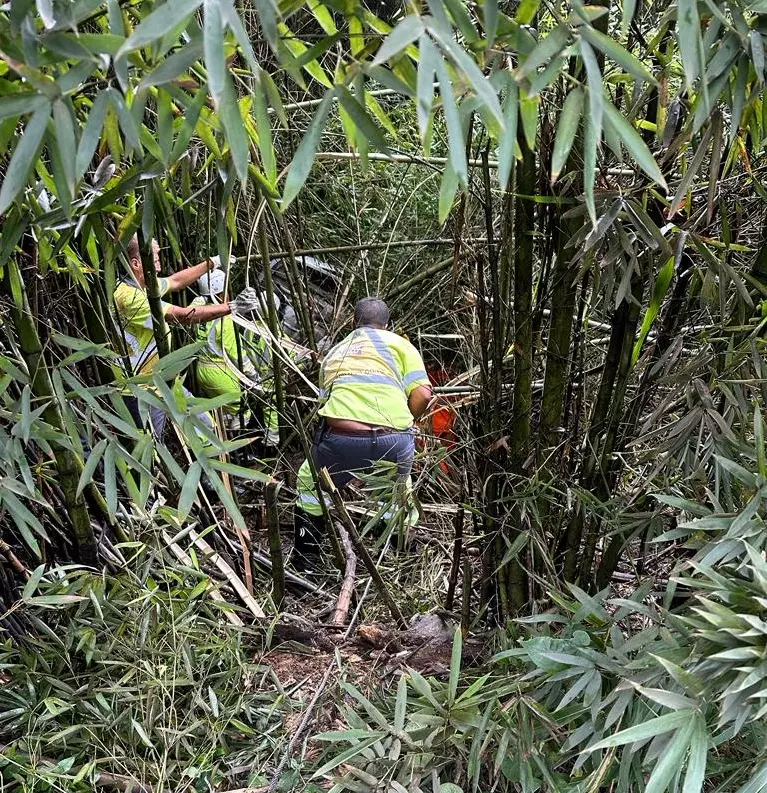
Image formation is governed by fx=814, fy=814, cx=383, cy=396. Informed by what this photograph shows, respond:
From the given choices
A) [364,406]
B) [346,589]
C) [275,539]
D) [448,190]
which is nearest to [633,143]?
[448,190]

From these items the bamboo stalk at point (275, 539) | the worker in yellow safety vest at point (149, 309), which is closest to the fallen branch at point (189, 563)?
the bamboo stalk at point (275, 539)

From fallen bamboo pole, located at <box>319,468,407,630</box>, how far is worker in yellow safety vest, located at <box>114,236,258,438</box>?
44 centimetres

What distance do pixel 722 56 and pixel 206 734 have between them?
1379mm

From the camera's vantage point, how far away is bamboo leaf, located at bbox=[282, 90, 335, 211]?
77 cm

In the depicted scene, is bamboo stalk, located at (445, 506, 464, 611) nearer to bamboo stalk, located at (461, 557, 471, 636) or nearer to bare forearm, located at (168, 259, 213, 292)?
bamboo stalk, located at (461, 557, 471, 636)

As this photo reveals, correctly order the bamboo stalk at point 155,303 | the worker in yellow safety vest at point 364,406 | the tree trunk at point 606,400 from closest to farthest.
Result: 1. the tree trunk at point 606,400
2. the bamboo stalk at point 155,303
3. the worker in yellow safety vest at point 364,406

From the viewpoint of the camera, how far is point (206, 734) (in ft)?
4.98

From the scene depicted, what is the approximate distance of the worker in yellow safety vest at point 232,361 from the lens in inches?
76.2

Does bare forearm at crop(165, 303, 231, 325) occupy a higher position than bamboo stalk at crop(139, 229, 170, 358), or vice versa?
bamboo stalk at crop(139, 229, 170, 358)

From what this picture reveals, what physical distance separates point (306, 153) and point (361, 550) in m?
1.06

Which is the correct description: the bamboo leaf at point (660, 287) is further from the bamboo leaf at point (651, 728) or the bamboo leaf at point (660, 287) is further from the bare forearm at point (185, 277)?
the bare forearm at point (185, 277)

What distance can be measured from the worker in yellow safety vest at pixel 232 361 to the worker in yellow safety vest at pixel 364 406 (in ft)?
0.62

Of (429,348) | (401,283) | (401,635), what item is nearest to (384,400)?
(429,348)

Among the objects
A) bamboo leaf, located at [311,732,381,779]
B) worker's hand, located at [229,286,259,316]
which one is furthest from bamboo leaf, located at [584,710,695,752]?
→ worker's hand, located at [229,286,259,316]
